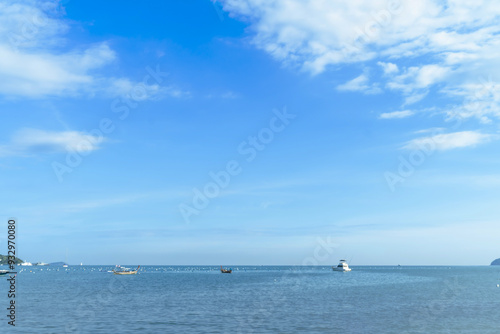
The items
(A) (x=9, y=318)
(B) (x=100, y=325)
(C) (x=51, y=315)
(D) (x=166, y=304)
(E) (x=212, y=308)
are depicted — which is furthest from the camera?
(D) (x=166, y=304)

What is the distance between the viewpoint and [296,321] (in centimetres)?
5081

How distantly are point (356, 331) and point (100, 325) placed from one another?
27.5 metres

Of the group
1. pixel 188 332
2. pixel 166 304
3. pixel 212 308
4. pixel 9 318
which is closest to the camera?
pixel 188 332

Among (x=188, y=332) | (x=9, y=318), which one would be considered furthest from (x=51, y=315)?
(x=188, y=332)

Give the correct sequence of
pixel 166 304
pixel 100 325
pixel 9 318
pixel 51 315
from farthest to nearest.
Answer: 1. pixel 166 304
2. pixel 51 315
3. pixel 9 318
4. pixel 100 325

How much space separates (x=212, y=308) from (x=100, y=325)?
19639mm

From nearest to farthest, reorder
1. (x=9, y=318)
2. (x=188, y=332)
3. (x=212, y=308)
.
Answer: (x=188, y=332) < (x=9, y=318) < (x=212, y=308)

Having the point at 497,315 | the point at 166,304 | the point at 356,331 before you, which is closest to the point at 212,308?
the point at 166,304

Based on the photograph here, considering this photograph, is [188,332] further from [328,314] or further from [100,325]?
[328,314]

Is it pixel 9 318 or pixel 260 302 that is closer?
pixel 9 318

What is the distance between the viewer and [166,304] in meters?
69.2

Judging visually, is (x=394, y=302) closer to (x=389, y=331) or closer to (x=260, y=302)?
(x=260, y=302)

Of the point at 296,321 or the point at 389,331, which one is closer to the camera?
the point at 389,331

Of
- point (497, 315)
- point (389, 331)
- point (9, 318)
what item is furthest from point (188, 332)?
point (497, 315)
